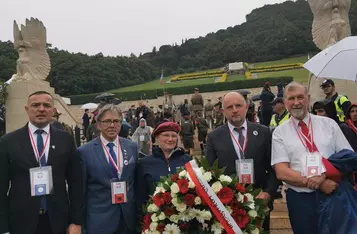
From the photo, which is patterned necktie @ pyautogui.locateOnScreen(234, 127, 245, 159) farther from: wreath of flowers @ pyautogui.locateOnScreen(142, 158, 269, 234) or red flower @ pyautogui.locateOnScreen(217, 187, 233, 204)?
red flower @ pyautogui.locateOnScreen(217, 187, 233, 204)

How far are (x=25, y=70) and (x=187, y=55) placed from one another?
66.4 metres

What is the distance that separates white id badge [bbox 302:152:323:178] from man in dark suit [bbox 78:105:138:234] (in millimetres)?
1438

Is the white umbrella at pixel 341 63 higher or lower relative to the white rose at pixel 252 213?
higher

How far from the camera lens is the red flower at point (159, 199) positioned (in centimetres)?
264

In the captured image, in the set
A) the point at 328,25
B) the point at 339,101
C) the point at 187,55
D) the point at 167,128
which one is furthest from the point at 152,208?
the point at 187,55

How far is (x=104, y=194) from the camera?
3131 millimetres

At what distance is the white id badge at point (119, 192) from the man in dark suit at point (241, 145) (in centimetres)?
80

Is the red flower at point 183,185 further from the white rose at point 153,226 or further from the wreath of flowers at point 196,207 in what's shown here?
the white rose at point 153,226

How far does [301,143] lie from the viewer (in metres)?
3.03

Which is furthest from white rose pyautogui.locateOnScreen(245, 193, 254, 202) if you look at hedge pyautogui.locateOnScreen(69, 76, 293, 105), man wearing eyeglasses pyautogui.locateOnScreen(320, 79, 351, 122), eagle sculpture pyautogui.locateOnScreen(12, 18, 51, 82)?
hedge pyautogui.locateOnScreen(69, 76, 293, 105)

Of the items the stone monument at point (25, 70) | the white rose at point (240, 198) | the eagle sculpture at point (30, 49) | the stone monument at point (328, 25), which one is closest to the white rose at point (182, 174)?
the white rose at point (240, 198)

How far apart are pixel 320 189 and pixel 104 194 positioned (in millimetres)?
1727

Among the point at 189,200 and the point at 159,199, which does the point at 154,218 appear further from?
the point at 189,200

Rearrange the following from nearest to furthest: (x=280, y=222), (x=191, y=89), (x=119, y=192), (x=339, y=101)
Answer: (x=119, y=192) → (x=280, y=222) → (x=339, y=101) → (x=191, y=89)
